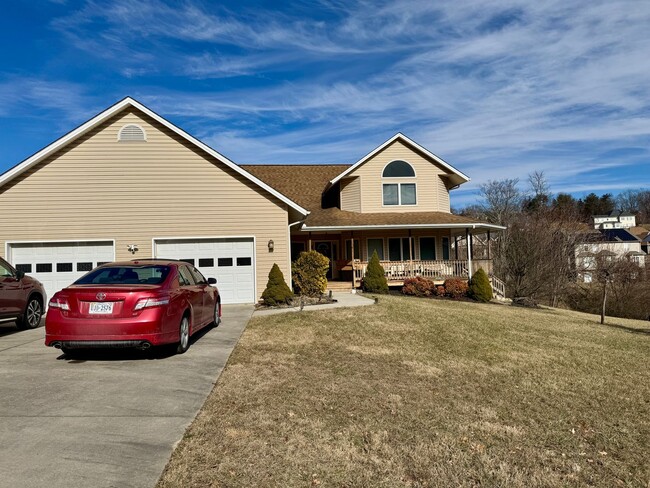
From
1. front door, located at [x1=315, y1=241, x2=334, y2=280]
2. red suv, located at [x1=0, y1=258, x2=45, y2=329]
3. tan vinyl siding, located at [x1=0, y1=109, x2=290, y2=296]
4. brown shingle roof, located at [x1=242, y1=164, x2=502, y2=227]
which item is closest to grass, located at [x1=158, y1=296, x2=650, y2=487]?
red suv, located at [x1=0, y1=258, x2=45, y2=329]

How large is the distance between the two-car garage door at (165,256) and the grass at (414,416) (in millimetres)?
5787

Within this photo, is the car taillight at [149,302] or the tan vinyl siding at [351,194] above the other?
the tan vinyl siding at [351,194]

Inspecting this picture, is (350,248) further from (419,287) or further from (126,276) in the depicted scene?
(126,276)

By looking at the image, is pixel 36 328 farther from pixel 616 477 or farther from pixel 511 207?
pixel 511 207

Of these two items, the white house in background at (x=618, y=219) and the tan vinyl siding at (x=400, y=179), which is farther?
the white house in background at (x=618, y=219)

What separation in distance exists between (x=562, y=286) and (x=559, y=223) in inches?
201

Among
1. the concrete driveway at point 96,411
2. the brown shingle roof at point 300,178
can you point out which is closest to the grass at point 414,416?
the concrete driveway at point 96,411

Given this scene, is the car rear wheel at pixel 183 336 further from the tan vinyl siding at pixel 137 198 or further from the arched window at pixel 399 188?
the arched window at pixel 399 188

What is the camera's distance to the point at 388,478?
139 inches

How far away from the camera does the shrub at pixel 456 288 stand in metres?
19.9

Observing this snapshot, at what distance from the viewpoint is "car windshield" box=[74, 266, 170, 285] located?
281 inches

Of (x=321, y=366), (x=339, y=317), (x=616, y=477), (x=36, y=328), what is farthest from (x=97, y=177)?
Answer: (x=616, y=477)

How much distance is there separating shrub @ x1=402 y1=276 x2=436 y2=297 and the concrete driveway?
12.9 meters

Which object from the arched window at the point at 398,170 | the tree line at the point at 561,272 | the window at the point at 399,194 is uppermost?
the arched window at the point at 398,170
